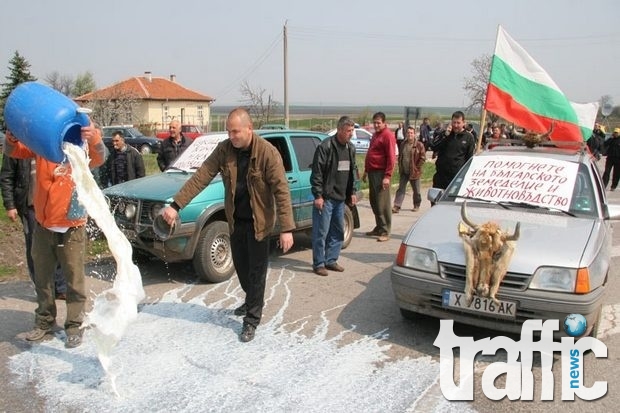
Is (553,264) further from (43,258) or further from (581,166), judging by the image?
(43,258)

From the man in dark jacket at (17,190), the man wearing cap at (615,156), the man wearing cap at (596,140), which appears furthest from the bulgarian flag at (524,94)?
the man wearing cap at (596,140)

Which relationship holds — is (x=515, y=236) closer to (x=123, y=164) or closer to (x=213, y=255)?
(x=213, y=255)

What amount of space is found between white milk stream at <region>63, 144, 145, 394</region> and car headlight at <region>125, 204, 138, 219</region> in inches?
88.5

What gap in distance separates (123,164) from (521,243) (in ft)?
18.9

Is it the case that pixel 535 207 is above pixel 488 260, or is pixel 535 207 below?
above

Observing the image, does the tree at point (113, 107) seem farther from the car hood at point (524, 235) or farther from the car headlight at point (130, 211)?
the car hood at point (524, 235)

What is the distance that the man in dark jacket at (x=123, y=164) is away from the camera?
303 inches

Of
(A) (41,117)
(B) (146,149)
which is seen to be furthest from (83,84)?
(A) (41,117)

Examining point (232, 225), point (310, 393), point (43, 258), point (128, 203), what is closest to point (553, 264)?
point (310, 393)

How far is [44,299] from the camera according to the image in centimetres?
444

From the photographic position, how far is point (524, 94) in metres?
7.00

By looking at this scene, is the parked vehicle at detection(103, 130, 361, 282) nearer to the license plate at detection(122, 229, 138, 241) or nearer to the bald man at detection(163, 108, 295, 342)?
the license plate at detection(122, 229, 138, 241)

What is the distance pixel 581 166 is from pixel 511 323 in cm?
214

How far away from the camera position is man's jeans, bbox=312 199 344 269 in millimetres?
6559
